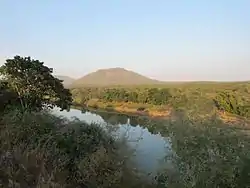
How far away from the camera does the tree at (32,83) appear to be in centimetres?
2102

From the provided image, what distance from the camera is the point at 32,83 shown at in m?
21.5

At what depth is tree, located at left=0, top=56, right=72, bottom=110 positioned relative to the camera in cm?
2102

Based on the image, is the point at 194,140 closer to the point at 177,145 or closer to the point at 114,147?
the point at 177,145

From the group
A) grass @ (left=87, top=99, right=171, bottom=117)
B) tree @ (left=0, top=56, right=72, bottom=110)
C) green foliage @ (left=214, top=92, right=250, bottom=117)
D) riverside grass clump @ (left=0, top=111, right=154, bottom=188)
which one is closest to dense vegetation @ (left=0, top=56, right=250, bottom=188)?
riverside grass clump @ (left=0, top=111, right=154, bottom=188)

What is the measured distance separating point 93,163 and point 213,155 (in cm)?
428

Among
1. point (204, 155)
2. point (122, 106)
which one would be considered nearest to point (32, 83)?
point (204, 155)

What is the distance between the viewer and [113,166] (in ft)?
38.5

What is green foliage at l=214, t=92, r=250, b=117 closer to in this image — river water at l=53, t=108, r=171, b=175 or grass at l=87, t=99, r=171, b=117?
river water at l=53, t=108, r=171, b=175

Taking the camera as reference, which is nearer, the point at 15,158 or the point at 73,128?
the point at 15,158

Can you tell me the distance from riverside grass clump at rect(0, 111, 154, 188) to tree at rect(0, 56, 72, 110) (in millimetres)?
6655

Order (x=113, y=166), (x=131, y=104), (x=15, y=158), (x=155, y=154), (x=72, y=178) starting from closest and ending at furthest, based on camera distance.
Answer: (x=15, y=158), (x=72, y=178), (x=113, y=166), (x=155, y=154), (x=131, y=104)

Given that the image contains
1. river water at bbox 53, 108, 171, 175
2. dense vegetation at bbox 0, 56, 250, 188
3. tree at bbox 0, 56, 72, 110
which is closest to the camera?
dense vegetation at bbox 0, 56, 250, 188

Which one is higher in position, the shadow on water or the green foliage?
the shadow on water

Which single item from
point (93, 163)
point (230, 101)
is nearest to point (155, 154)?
point (93, 163)
